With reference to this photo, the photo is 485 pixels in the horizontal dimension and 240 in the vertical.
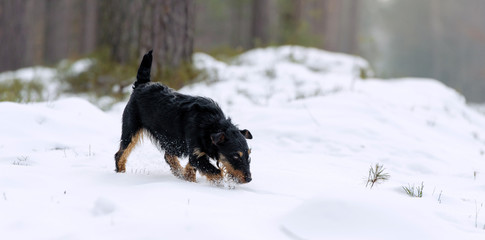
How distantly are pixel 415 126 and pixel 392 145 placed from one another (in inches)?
50.8

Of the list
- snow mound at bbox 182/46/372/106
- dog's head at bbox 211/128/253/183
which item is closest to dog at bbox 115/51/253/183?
dog's head at bbox 211/128/253/183

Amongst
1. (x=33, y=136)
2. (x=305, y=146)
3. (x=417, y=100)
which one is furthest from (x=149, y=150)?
(x=417, y=100)

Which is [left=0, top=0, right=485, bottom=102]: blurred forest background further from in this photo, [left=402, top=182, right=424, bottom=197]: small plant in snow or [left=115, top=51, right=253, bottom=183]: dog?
[left=402, top=182, right=424, bottom=197]: small plant in snow

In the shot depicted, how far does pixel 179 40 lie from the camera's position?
9.48 metres

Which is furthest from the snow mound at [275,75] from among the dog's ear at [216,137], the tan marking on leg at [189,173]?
the dog's ear at [216,137]

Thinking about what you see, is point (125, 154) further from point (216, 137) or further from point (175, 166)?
point (216, 137)

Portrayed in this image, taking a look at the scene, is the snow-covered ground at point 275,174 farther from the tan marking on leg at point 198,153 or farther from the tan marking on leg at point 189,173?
the tan marking on leg at point 198,153

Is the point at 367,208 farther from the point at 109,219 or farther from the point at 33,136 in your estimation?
the point at 33,136

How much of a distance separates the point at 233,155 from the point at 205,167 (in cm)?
27

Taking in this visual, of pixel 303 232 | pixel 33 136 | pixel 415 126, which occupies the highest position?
pixel 415 126

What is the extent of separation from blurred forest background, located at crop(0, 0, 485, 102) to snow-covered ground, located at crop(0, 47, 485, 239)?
1624 mm

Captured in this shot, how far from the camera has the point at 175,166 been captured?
4250 millimetres

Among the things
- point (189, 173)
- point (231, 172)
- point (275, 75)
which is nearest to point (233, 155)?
point (231, 172)

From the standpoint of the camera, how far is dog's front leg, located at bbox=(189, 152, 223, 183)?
12.4 feet
